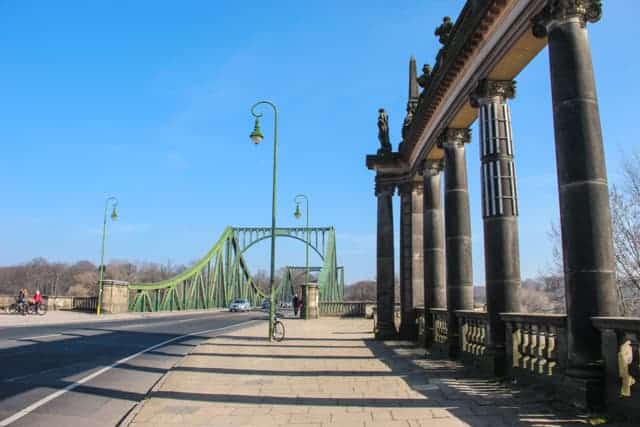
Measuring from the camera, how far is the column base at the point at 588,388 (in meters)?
6.08

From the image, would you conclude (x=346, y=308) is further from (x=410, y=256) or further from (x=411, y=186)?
(x=411, y=186)

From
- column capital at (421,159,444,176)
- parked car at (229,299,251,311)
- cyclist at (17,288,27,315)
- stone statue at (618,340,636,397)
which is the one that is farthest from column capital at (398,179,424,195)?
parked car at (229,299,251,311)

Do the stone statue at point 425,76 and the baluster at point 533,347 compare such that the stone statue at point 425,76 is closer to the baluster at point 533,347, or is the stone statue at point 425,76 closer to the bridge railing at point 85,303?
the baluster at point 533,347

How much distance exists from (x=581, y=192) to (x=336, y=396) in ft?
14.6

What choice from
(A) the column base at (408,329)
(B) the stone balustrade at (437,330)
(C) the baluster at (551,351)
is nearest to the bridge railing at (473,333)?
→ (B) the stone balustrade at (437,330)

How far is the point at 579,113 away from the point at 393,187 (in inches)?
465

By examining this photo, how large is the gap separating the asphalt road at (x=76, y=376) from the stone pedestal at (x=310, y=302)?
20.3 m

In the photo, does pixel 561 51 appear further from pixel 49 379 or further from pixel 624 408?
pixel 49 379

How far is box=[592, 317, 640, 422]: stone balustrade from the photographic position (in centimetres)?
548

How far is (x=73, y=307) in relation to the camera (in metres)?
39.6

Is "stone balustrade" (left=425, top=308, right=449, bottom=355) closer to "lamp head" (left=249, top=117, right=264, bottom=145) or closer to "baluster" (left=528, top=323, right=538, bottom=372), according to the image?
"baluster" (left=528, top=323, right=538, bottom=372)

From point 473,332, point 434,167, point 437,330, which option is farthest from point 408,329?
point 473,332

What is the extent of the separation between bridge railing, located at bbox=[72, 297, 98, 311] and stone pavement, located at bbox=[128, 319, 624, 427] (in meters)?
29.0

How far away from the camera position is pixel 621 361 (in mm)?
5793
